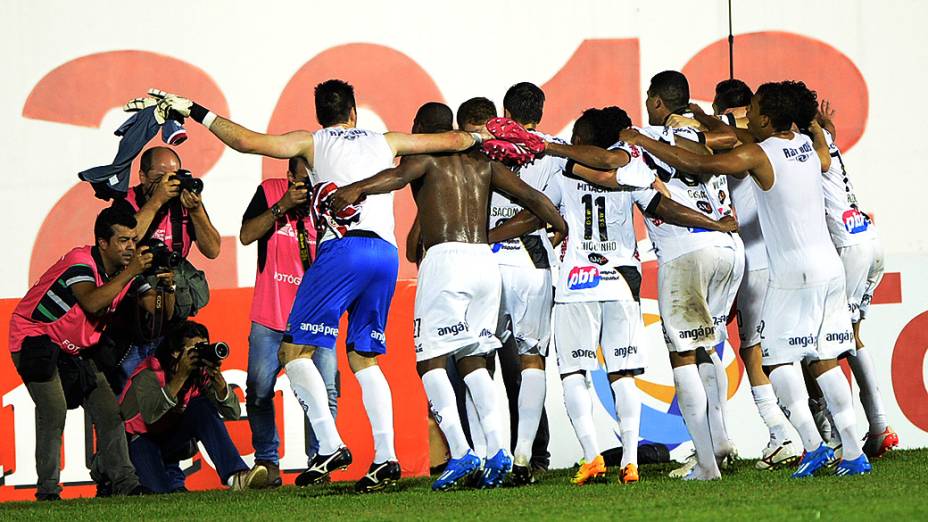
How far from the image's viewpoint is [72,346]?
849cm

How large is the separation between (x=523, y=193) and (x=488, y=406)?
48.2 inches

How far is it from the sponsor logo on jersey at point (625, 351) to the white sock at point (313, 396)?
169 centimetres

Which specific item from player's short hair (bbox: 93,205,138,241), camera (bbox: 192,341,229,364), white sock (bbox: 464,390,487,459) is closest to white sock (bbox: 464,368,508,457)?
white sock (bbox: 464,390,487,459)

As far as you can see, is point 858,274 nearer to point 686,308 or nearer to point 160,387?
point 686,308

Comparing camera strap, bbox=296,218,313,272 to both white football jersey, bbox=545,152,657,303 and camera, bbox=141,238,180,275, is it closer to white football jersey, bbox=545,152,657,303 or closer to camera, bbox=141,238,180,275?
camera, bbox=141,238,180,275

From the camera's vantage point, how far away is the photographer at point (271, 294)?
8648mm

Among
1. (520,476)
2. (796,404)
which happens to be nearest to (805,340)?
(796,404)

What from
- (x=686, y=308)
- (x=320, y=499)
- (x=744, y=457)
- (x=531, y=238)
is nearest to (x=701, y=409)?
(x=686, y=308)

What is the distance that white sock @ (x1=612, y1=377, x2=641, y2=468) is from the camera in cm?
738

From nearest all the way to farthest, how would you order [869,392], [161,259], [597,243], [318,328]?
1. [318,328]
2. [597,243]
3. [161,259]
4. [869,392]

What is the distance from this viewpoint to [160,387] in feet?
28.2

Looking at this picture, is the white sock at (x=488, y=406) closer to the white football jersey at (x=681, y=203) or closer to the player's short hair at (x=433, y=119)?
the white football jersey at (x=681, y=203)

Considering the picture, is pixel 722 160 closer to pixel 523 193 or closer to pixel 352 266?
pixel 523 193

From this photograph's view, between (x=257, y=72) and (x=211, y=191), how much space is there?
3.27 feet
